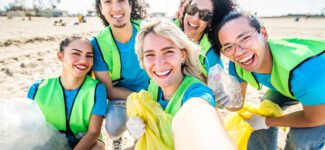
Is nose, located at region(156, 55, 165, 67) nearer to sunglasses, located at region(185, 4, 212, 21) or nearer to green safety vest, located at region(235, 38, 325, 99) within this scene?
green safety vest, located at region(235, 38, 325, 99)

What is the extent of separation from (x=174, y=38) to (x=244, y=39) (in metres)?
0.60

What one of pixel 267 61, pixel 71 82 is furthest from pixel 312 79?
pixel 71 82

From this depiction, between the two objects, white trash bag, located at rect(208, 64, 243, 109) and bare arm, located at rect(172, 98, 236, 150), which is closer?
bare arm, located at rect(172, 98, 236, 150)

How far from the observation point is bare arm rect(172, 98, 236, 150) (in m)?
1.11

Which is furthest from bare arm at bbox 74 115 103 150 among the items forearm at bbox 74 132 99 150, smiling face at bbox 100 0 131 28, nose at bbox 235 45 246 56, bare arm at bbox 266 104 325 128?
bare arm at bbox 266 104 325 128

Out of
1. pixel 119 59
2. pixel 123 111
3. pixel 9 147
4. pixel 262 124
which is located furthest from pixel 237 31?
pixel 9 147

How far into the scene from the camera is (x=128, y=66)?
2.91 meters

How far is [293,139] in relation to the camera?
8.08 feet

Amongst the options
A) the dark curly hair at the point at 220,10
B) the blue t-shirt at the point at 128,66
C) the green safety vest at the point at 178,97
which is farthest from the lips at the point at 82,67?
the dark curly hair at the point at 220,10

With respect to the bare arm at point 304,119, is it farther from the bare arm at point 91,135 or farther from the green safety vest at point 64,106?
the green safety vest at point 64,106

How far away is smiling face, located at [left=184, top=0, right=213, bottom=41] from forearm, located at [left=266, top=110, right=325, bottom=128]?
3.55 feet

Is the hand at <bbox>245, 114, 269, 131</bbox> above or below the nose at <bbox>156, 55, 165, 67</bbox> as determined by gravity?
below

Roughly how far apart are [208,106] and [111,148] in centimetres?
213

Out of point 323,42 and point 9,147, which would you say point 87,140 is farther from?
point 323,42
